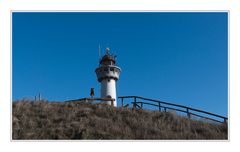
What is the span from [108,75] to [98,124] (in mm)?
16595

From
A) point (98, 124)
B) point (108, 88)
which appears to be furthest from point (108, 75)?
point (98, 124)

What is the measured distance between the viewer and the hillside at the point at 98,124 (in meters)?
12.8

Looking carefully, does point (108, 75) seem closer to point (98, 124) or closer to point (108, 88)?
point (108, 88)

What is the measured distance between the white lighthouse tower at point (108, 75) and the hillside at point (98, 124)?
11067mm

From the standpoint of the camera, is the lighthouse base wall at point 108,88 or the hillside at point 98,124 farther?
the lighthouse base wall at point 108,88

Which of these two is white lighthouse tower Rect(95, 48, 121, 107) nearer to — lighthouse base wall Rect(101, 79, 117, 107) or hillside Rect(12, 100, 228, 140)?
lighthouse base wall Rect(101, 79, 117, 107)

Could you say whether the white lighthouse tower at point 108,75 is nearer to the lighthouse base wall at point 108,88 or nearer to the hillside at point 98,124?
the lighthouse base wall at point 108,88

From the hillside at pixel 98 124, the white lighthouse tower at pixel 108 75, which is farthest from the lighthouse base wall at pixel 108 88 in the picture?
the hillside at pixel 98 124

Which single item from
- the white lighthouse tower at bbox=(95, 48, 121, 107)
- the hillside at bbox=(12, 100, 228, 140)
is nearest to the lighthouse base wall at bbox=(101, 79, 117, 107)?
the white lighthouse tower at bbox=(95, 48, 121, 107)

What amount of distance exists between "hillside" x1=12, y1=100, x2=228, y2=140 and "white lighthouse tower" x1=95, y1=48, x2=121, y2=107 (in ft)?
36.3

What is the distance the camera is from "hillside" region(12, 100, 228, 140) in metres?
12.8
